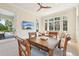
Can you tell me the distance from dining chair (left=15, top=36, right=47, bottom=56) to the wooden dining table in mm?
105

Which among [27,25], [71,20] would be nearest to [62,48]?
[71,20]

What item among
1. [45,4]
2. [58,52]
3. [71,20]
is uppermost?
[45,4]

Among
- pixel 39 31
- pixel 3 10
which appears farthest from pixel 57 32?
pixel 3 10

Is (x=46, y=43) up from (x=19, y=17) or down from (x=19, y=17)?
down

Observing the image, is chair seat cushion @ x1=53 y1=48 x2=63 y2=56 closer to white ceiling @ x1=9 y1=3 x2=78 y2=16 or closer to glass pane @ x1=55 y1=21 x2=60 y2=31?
glass pane @ x1=55 y1=21 x2=60 y2=31

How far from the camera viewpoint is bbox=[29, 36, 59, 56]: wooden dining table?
1.72 metres

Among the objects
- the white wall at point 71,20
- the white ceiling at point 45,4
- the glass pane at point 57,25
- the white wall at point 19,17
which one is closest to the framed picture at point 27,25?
the white wall at point 19,17

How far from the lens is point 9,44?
1.77m

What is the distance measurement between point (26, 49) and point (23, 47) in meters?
0.09

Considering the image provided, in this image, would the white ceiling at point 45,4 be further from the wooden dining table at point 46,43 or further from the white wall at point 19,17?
the wooden dining table at point 46,43

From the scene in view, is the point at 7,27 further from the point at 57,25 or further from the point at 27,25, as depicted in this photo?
the point at 57,25

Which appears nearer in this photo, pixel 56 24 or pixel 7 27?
pixel 7 27

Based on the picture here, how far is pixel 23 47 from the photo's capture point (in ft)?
5.94

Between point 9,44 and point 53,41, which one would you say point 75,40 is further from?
point 9,44
